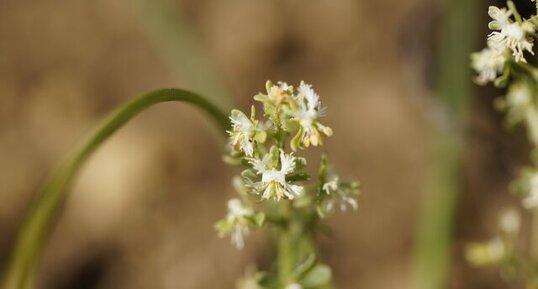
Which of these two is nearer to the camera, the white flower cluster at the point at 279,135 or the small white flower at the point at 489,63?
the white flower cluster at the point at 279,135

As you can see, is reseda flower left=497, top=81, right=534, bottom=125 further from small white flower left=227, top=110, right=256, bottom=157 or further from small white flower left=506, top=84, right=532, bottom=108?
small white flower left=227, top=110, right=256, bottom=157

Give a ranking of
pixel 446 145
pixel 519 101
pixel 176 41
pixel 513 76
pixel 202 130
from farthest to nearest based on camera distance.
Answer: pixel 202 130 < pixel 176 41 < pixel 446 145 < pixel 519 101 < pixel 513 76

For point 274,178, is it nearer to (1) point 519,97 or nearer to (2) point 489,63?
(2) point 489,63

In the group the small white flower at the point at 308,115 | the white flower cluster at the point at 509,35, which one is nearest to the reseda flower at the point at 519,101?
the white flower cluster at the point at 509,35

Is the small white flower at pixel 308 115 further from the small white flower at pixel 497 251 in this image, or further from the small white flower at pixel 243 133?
the small white flower at pixel 497 251

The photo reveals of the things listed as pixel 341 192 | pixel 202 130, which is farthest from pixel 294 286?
pixel 202 130

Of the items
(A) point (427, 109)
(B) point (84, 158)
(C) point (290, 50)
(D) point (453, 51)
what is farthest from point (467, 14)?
(B) point (84, 158)

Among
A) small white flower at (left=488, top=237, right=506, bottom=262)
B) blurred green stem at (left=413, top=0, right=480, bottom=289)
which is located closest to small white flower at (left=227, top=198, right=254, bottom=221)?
small white flower at (left=488, top=237, right=506, bottom=262)
